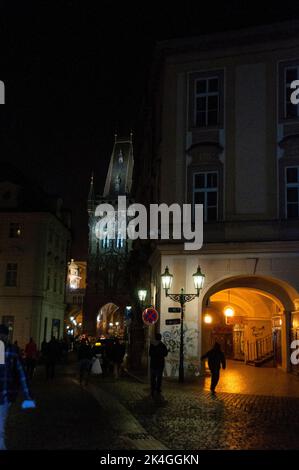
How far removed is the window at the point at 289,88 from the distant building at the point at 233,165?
42 mm

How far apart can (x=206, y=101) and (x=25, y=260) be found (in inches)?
1142

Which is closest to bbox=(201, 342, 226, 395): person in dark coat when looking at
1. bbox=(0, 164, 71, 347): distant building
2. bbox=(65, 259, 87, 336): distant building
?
bbox=(0, 164, 71, 347): distant building

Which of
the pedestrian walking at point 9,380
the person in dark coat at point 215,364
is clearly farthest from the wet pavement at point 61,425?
the person in dark coat at point 215,364

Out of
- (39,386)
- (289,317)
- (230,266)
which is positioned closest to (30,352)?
(39,386)

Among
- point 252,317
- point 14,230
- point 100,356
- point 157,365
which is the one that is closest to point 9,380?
point 157,365

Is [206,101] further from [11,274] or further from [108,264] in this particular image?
[108,264]

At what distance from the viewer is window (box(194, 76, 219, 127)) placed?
26.2 m

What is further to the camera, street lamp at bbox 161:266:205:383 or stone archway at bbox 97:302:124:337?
stone archway at bbox 97:302:124:337

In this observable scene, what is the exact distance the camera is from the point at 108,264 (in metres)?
96.8

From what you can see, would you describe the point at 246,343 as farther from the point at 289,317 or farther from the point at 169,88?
the point at 169,88

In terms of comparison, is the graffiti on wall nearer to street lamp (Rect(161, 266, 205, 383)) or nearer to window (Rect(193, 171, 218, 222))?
street lamp (Rect(161, 266, 205, 383))

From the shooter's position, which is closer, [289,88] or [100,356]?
[289,88]

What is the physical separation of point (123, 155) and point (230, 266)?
8453cm
